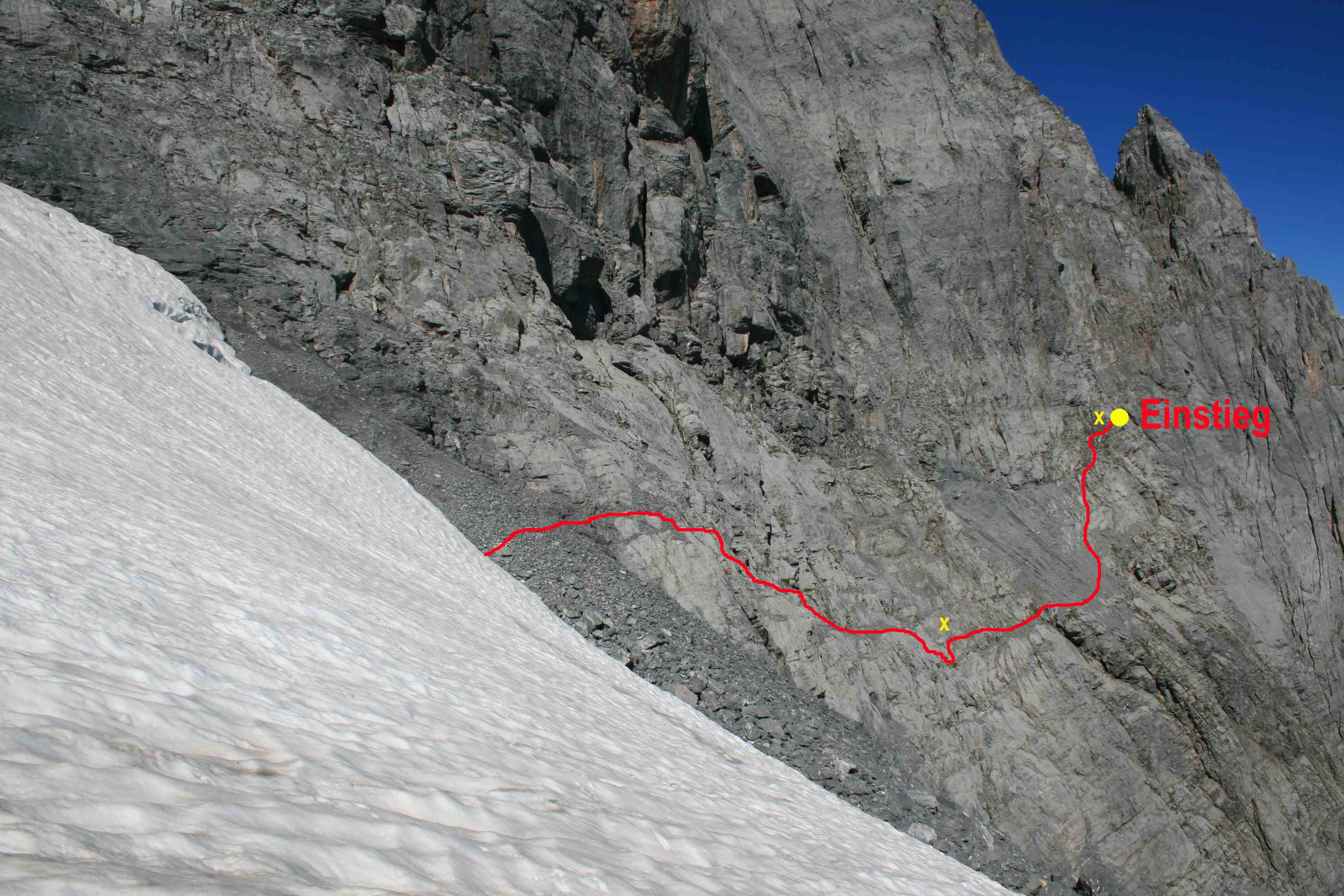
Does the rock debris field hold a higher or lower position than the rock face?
lower

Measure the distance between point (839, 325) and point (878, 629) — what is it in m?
13.9

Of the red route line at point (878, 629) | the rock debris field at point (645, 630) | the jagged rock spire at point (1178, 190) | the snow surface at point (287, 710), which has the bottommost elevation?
the snow surface at point (287, 710)

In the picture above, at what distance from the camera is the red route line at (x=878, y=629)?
578 inches

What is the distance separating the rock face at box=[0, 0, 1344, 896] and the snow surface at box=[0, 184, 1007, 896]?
6.42 meters

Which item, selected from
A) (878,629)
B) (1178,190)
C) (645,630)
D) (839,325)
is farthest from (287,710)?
(1178,190)

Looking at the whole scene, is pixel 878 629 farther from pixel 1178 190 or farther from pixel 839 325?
pixel 1178 190

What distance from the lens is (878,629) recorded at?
18.9 metres

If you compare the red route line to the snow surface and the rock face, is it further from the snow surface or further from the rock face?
the snow surface

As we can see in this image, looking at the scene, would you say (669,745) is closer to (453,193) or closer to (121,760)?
(121,760)

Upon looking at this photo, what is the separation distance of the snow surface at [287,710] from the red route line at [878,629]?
4.82 m

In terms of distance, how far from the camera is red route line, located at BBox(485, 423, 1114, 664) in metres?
14.7

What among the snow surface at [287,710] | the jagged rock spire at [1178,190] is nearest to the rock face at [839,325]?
the jagged rock spire at [1178,190]

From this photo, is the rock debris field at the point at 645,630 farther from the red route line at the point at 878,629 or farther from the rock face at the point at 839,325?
the rock face at the point at 839,325

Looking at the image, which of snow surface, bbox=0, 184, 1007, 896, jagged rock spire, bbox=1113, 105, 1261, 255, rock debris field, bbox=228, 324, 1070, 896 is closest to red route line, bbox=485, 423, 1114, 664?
rock debris field, bbox=228, 324, 1070, 896
